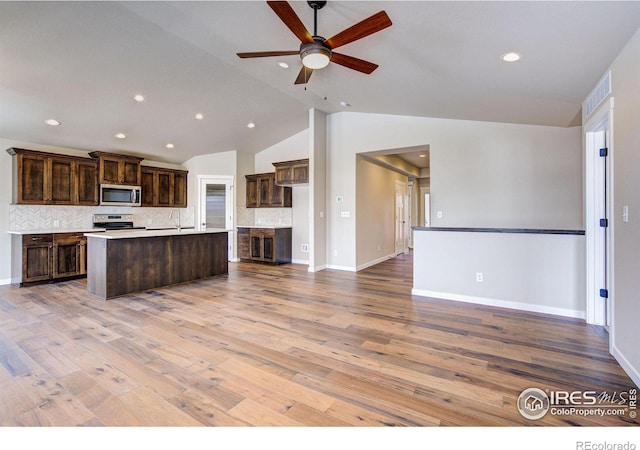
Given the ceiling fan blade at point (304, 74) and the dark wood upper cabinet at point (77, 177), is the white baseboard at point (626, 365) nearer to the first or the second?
the ceiling fan blade at point (304, 74)

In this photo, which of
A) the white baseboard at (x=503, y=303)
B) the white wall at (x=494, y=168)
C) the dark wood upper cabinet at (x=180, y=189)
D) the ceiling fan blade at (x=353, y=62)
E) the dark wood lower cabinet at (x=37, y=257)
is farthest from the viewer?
the dark wood upper cabinet at (x=180, y=189)

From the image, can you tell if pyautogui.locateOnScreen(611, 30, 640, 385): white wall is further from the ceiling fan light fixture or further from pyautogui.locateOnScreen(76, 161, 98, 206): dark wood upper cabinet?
pyautogui.locateOnScreen(76, 161, 98, 206): dark wood upper cabinet

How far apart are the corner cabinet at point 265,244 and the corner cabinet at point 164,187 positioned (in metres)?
1.57

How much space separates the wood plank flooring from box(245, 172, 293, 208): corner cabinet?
348 centimetres

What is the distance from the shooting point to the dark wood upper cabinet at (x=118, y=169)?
19.0ft

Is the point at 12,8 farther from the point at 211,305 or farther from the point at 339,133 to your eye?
the point at 339,133

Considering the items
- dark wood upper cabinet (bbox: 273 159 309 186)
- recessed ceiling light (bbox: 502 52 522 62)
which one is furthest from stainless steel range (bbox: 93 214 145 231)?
recessed ceiling light (bbox: 502 52 522 62)

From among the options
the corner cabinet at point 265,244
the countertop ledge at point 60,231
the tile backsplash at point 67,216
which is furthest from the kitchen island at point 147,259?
the tile backsplash at point 67,216

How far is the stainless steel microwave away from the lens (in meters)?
5.85

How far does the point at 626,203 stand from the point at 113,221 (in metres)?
7.49

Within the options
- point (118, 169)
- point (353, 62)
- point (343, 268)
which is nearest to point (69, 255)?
point (118, 169)

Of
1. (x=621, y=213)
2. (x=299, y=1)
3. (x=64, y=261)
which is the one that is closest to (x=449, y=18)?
A: (x=299, y=1)

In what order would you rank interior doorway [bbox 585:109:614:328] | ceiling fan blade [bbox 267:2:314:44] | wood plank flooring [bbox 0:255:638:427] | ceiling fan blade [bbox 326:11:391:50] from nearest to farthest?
1. wood plank flooring [bbox 0:255:638:427]
2. ceiling fan blade [bbox 267:2:314:44]
3. ceiling fan blade [bbox 326:11:391:50]
4. interior doorway [bbox 585:109:614:328]

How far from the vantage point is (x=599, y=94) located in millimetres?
2836
